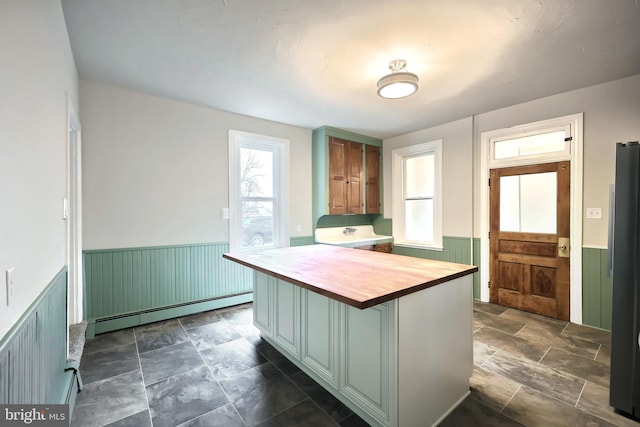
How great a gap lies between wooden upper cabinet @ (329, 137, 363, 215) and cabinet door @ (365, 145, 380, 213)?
0.69 ft

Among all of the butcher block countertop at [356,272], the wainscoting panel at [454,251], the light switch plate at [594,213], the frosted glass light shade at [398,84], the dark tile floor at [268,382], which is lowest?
the dark tile floor at [268,382]

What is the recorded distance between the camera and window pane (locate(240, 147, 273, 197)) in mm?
3984

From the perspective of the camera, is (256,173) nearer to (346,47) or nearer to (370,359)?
(346,47)

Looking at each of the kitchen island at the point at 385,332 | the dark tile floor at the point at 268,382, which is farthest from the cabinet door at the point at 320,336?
the dark tile floor at the point at 268,382

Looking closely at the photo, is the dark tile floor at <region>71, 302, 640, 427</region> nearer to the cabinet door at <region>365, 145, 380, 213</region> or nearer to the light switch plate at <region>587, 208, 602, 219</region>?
the light switch plate at <region>587, 208, 602, 219</region>

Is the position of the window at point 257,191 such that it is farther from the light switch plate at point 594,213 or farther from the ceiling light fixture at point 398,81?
the light switch plate at point 594,213

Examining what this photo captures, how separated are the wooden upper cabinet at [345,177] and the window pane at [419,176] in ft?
2.74

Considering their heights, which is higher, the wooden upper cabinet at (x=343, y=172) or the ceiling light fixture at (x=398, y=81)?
the ceiling light fixture at (x=398, y=81)

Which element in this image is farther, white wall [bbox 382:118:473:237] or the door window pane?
white wall [bbox 382:118:473:237]

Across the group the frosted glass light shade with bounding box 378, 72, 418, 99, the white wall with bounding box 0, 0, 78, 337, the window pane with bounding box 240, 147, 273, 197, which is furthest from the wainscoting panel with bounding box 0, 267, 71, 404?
the frosted glass light shade with bounding box 378, 72, 418, 99

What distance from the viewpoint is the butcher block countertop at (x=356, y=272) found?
4.66 feet

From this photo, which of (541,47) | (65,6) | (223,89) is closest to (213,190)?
(223,89)

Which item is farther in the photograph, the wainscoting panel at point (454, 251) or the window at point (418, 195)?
the window at point (418, 195)

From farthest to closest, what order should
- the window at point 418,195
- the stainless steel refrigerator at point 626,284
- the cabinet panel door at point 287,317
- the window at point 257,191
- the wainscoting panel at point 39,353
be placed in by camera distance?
the window at point 418,195 → the window at point 257,191 → the cabinet panel door at point 287,317 → the stainless steel refrigerator at point 626,284 → the wainscoting panel at point 39,353
